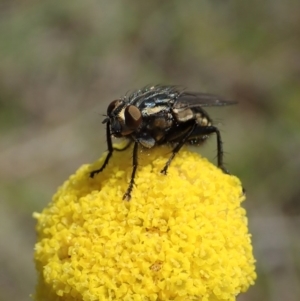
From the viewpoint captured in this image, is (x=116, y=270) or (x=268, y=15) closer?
(x=116, y=270)

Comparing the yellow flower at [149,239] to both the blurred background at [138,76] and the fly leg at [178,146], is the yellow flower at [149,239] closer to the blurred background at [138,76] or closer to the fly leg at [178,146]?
the fly leg at [178,146]

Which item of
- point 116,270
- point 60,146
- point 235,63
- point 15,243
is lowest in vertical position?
point 116,270

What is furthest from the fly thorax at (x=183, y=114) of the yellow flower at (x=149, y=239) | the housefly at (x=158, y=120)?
the yellow flower at (x=149, y=239)

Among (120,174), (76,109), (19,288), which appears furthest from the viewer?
(76,109)

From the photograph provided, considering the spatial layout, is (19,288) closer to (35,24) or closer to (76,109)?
(76,109)

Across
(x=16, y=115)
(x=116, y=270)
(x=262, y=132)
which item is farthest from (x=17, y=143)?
(x=116, y=270)

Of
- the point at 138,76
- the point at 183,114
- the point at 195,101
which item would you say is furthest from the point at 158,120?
the point at 138,76

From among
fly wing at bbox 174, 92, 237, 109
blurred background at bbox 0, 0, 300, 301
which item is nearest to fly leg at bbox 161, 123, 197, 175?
→ fly wing at bbox 174, 92, 237, 109

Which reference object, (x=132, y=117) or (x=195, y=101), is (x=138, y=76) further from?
(x=132, y=117)
